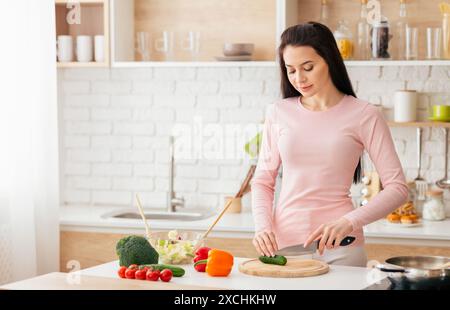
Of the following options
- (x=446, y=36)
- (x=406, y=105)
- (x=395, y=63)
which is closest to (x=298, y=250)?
(x=395, y=63)

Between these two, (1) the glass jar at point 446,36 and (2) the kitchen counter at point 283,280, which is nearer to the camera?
(2) the kitchen counter at point 283,280

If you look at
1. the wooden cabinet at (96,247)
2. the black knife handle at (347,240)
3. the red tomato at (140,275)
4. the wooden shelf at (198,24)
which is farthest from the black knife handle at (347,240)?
the wooden shelf at (198,24)

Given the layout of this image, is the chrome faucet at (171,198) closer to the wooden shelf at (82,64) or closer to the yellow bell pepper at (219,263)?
the wooden shelf at (82,64)

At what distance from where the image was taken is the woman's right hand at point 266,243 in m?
2.61

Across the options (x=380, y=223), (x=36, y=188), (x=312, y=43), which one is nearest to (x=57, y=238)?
(x=36, y=188)

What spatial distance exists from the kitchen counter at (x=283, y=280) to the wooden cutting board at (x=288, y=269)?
0.05 ft

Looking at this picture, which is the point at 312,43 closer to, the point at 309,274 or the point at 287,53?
the point at 287,53

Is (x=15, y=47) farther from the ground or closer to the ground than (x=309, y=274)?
farther from the ground

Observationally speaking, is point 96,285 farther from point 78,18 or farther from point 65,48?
point 78,18

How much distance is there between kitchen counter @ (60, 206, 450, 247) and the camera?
3619 mm

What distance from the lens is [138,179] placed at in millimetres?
4566

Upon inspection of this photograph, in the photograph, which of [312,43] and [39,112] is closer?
[312,43]
